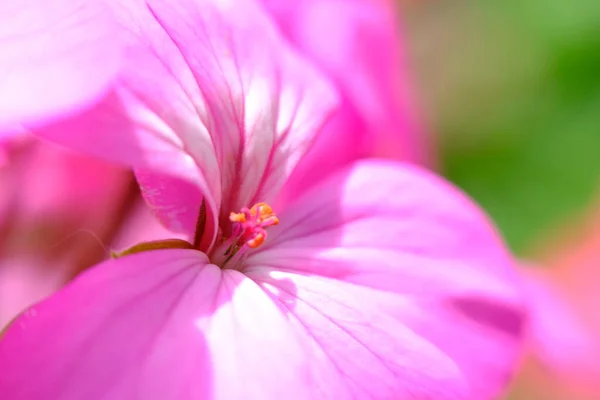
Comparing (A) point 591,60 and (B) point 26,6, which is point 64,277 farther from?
(A) point 591,60

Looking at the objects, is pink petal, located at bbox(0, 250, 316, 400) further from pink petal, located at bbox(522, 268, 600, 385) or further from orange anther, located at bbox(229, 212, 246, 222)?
pink petal, located at bbox(522, 268, 600, 385)

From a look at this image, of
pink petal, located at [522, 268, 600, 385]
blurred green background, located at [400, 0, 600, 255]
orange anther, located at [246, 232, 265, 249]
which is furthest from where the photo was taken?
blurred green background, located at [400, 0, 600, 255]

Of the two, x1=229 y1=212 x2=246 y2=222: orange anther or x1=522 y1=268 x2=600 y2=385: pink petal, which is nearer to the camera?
x1=229 y1=212 x2=246 y2=222: orange anther

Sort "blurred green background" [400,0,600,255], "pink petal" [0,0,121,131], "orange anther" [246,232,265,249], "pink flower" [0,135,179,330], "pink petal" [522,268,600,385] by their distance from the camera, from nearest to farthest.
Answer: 1. "pink petal" [0,0,121,131]
2. "orange anther" [246,232,265,249]
3. "pink flower" [0,135,179,330]
4. "pink petal" [522,268,600,385]
5. "blurred green background" [400,0,600,255]

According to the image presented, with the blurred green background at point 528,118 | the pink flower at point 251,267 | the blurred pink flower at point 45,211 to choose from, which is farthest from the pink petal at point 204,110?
the blurred green background at point 528,118

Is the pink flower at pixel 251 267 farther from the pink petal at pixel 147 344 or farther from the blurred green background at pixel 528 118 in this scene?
the blurred green background at pixel 528 118

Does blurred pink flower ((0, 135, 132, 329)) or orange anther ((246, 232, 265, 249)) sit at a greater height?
orange anther ((246, 232, 265, 249))

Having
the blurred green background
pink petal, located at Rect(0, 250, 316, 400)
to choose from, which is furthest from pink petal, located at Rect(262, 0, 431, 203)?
the blurred green background

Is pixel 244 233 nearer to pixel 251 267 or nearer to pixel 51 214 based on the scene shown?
pixel 251 267

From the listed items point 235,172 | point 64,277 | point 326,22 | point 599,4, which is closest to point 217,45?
point 235,172

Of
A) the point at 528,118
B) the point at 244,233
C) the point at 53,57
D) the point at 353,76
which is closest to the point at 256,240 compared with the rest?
the point at 244,233
